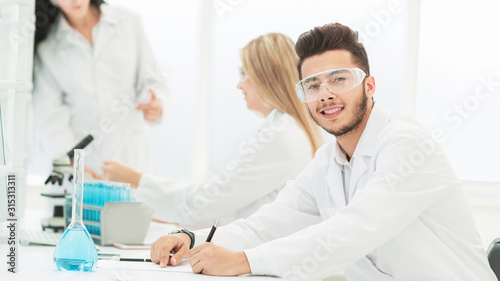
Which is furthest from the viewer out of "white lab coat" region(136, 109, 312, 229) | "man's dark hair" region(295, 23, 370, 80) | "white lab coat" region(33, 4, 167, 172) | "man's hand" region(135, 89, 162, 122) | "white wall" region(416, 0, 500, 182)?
"white lab coat" region(33, 4, 167, 172)

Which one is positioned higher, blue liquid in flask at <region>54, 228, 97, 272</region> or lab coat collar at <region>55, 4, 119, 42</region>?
lab coat collar at <region>55, 4, 119, 42</region>

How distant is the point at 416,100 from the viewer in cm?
377

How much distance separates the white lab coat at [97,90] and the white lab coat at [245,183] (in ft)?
4.83

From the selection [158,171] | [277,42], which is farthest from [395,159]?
[158,171]

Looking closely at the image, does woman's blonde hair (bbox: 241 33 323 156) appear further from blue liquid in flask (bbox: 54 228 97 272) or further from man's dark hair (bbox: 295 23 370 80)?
blue liquid in flask (bbox: 54 228 97 272)

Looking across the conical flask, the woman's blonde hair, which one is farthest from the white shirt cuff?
the woman's blonde hair

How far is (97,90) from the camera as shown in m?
4.09

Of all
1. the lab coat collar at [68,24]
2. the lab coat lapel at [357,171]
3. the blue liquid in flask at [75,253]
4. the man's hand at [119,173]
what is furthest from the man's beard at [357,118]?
the lab coat collar at [68,24]

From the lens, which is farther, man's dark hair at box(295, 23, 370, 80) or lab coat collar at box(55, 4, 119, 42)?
lab coat collar at box(55, 4, 119, 42)

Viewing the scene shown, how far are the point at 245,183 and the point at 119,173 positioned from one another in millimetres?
578

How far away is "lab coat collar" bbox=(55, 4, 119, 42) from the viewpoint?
408 centimetres

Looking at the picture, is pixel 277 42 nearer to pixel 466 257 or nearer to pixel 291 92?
pixel 291 92

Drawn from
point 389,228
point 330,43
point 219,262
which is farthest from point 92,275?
point 330,43

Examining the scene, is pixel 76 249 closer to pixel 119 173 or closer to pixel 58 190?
pixel 58 190
